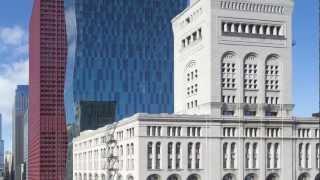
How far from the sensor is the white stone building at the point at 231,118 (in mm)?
156375

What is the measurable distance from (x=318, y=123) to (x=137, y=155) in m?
45.2

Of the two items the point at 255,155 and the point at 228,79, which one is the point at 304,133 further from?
the point at 228,79

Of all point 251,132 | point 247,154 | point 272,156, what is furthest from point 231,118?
point 272,156

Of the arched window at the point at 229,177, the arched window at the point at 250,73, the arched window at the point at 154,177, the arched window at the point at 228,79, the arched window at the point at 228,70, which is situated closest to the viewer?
the arched window at the point at 154,177

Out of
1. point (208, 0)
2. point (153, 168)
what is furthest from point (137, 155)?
point (208, 0)

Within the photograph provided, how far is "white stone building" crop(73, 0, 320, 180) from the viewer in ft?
513

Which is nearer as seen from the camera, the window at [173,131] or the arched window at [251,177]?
the window at [173,131]

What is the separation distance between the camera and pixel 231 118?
527ft

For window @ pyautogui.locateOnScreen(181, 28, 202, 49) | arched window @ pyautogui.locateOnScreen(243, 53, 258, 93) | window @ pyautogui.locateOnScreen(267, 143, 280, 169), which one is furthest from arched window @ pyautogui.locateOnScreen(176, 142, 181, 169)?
window @ pyautogui.locateOnScreen(181, 28, 202, 49)

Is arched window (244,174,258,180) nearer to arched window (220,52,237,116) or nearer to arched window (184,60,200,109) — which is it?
arched window (220,52,237,116)

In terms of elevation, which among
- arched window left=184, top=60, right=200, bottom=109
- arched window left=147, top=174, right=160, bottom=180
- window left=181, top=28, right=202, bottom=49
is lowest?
arched window left=147, top=174, right=160, bottom=180

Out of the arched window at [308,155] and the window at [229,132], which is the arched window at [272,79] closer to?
the arched window at [308,155]

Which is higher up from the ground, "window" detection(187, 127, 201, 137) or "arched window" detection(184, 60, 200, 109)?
"arched window" detection(184, 60, 200, 109)

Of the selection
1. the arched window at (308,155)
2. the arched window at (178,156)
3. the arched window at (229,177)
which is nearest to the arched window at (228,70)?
the arched window at (178,156)
